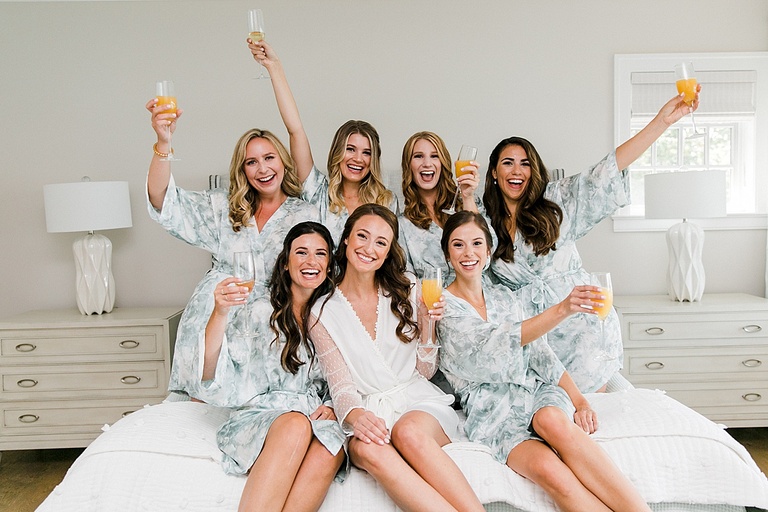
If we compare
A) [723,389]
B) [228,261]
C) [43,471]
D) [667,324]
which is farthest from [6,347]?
[723,389]

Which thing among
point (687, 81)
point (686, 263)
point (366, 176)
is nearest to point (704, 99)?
point (686, 263)

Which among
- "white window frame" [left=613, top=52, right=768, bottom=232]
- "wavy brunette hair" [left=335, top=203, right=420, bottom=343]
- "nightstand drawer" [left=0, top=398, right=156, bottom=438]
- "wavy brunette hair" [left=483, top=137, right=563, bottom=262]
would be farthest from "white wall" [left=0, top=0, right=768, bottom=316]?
"wavy brunette hair" [left=335, top=203, right=420, bottom=343]

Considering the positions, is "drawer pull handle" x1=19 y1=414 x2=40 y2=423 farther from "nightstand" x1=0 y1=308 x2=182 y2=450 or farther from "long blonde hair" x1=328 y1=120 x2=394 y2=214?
"long blonde hair" x1=328 y1=120 x2=394 y2=214

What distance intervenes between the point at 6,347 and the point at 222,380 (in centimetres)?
169

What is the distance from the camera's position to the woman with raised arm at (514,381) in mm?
2016

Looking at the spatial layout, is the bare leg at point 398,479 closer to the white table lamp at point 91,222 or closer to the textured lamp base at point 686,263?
the white table lamp at point 91,222

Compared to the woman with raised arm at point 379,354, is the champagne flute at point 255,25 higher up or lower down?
higher up

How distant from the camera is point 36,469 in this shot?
3502 millimetres

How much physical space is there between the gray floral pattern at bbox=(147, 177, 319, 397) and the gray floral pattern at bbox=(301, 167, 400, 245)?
69 millimetres

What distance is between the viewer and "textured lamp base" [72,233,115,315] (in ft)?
11.9

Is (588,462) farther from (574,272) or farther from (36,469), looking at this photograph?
(36,469)

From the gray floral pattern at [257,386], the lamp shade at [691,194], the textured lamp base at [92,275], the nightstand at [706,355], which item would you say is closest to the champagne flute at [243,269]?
the gray floral pattern at [257,386]

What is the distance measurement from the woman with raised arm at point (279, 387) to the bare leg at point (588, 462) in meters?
0.65

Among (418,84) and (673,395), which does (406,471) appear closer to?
(673,395)
